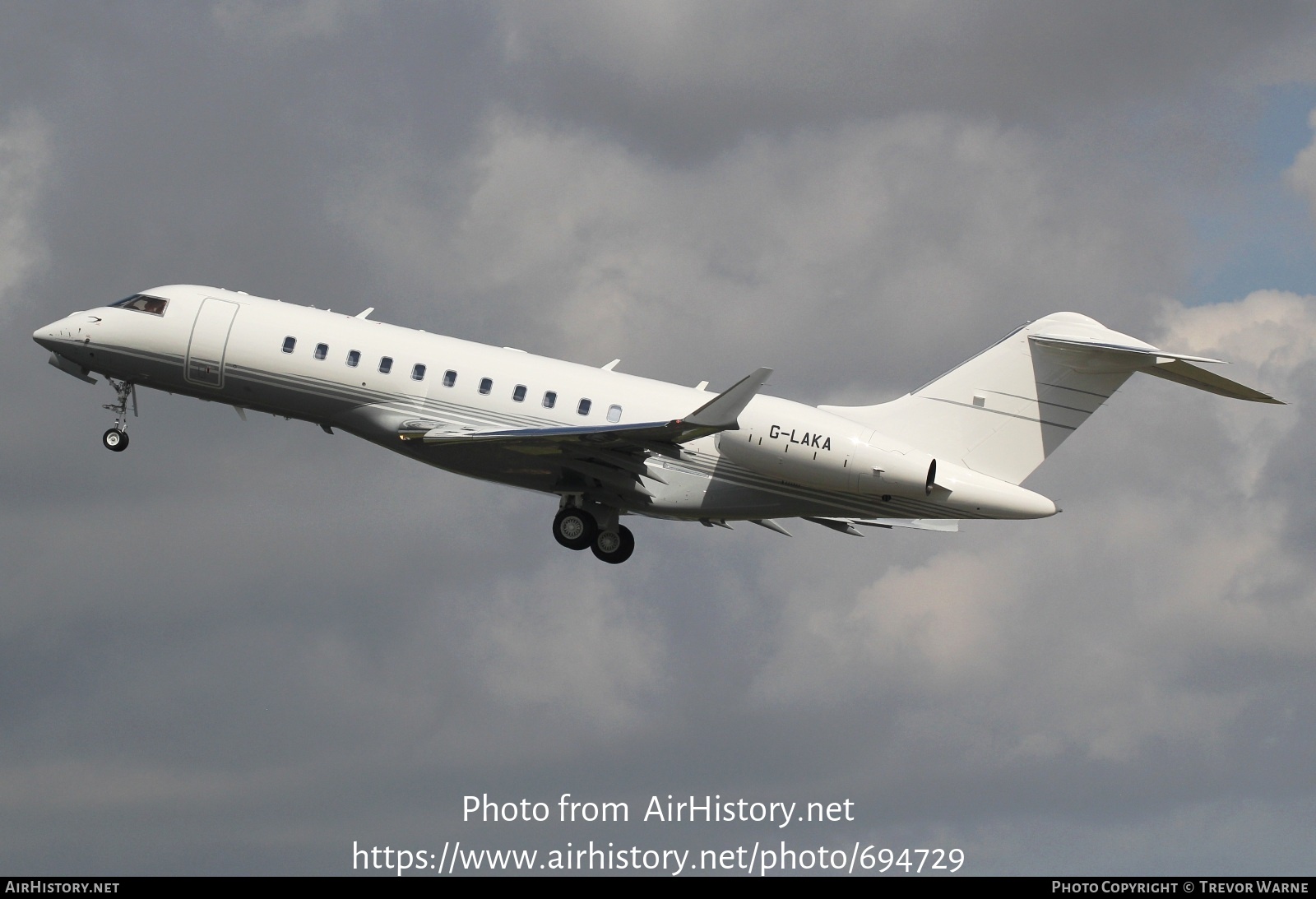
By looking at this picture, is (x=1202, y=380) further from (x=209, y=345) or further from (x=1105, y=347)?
(x=209, y=345)

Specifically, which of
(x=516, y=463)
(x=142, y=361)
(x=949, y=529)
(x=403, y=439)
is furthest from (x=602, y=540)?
(x=142, y=361)

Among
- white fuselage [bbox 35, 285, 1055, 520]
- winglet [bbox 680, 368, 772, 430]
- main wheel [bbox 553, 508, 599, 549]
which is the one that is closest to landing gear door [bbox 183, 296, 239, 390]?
white fuselage [bbox 35, 285, 1055, 520]

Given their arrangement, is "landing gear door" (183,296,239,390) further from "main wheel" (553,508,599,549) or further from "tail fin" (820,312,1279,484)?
"tail fin" (820,312,1279,484)

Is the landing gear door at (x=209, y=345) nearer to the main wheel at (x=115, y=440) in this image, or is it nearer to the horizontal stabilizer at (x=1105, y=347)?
the main wheel at (x=115, y=440)

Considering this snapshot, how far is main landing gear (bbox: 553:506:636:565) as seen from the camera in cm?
2956

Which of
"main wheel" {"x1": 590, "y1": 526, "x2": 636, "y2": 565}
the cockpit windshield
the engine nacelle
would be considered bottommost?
"main wheel" {"x1": 590, "y1": 526, "x2": 636, "y2": 565}

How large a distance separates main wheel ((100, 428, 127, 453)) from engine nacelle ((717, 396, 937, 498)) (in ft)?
42.1

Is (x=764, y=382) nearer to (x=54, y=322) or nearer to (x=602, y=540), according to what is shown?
(x=602, y=540)

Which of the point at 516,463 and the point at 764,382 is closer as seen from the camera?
the point at 764,382

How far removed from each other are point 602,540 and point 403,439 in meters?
4.62

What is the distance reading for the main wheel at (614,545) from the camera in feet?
97.6

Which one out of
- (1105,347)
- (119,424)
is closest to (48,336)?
(119,424)

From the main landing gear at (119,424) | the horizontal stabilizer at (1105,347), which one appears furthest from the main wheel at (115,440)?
the horizontal stabilizer at (1105,347)

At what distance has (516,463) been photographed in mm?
28547
